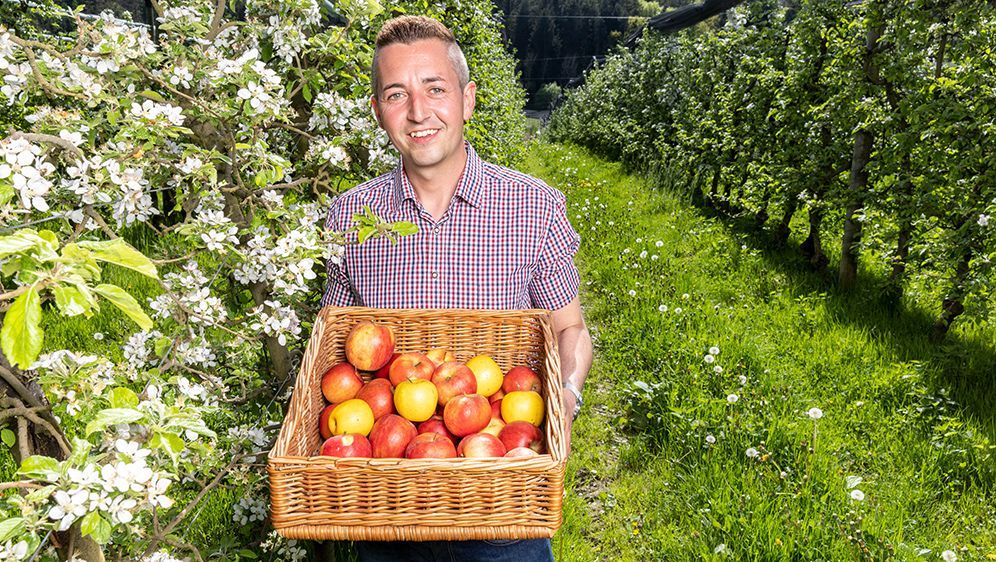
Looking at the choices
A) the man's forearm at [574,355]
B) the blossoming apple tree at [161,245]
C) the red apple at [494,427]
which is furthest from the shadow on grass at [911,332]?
the blossoming apple tree at [161,245]

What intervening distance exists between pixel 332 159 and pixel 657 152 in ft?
31.3

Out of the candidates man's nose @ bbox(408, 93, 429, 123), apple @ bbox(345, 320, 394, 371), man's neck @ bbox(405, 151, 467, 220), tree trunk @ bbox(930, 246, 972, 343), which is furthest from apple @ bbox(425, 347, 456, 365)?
tree trunk @ bbox(930, 246, 972, 343)

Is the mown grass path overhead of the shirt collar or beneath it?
beneath

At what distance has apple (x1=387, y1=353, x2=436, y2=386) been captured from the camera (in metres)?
1.80

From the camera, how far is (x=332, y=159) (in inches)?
82.8

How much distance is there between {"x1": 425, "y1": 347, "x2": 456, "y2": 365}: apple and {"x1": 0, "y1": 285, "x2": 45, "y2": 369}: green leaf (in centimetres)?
126

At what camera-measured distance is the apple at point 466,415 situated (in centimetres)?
169

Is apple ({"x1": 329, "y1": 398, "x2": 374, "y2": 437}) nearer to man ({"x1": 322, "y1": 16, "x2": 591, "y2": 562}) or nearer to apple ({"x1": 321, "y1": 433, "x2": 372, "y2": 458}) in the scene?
apple ({"x1": 321, "y1": 433, "x2": 372, "y2": 458})

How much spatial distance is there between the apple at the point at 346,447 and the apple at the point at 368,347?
26 centimetres

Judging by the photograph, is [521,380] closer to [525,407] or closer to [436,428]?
[525,407]

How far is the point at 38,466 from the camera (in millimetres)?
901

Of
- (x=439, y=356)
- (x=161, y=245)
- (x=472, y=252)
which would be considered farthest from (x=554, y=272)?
(x=161, y=245)

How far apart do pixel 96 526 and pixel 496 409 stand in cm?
108

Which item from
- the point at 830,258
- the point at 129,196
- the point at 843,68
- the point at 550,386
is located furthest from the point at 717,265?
the point at 129,196
